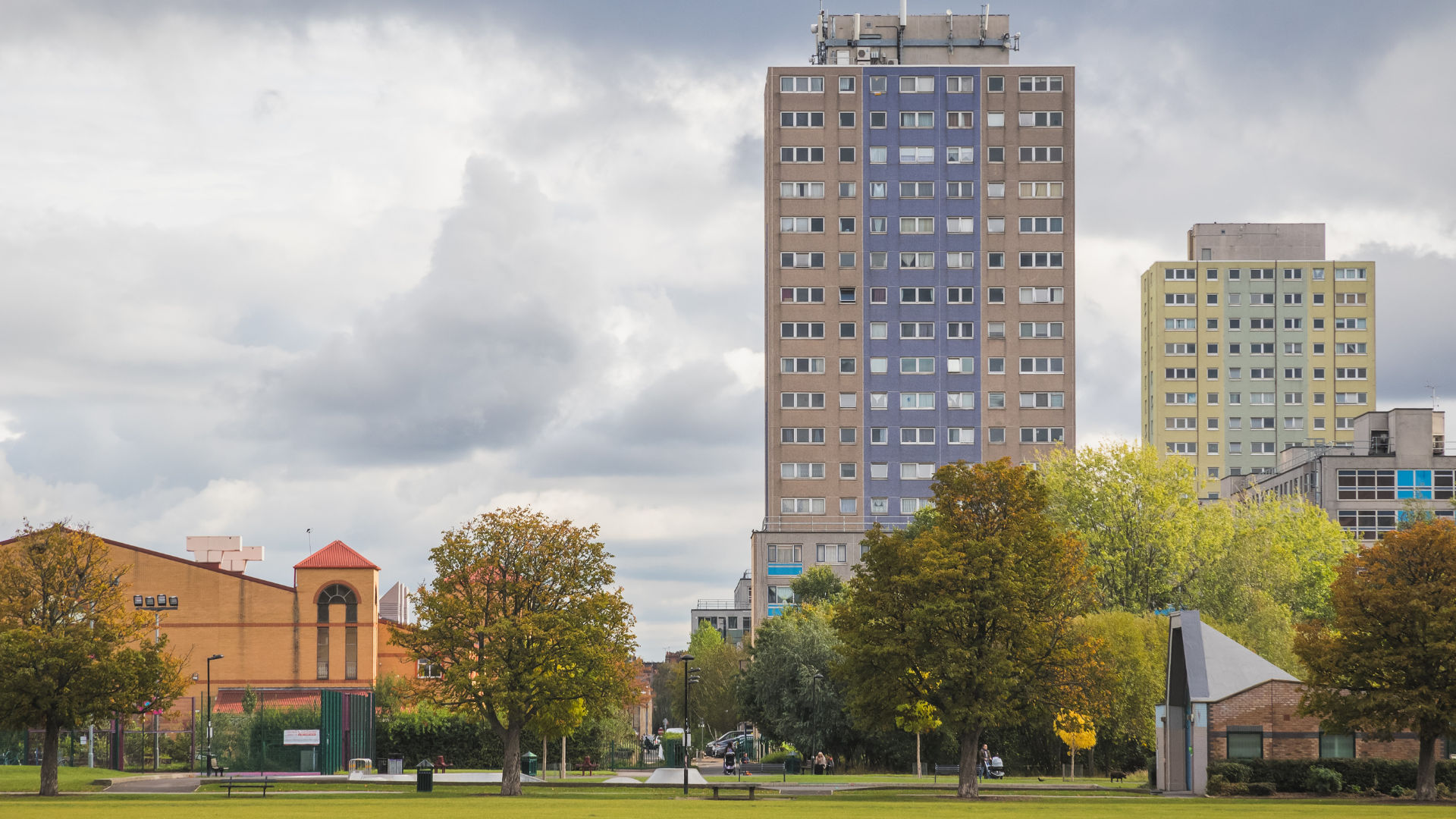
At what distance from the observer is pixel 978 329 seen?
140 m

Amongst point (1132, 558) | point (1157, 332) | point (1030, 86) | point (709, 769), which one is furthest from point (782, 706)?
point (1157, 332)

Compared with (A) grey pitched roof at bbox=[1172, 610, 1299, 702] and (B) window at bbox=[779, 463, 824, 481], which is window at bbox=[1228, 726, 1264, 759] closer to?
(A) grey pitched roof at bbox=[1172, 610, 1299, 702]

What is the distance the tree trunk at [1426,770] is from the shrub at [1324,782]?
2803mm

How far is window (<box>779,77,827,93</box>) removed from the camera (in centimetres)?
14000

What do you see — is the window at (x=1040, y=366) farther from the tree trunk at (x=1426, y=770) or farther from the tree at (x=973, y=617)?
the tree trunk at (x=1426, y=770)

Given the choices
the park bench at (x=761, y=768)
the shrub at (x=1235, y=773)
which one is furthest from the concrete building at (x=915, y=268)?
the shrub at (x=1235, y=773)

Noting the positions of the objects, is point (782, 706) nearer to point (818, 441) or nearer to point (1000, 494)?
point (1000, 494)

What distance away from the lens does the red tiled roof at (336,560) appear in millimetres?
95125

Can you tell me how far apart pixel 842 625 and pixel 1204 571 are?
3360cm

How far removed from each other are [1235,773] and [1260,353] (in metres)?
142

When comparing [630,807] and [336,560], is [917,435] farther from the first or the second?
[630,807]

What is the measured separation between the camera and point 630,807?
44250 millimetres

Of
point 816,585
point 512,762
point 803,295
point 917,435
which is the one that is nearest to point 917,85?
point 803,295

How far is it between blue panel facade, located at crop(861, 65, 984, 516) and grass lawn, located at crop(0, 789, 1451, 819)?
87.4m
